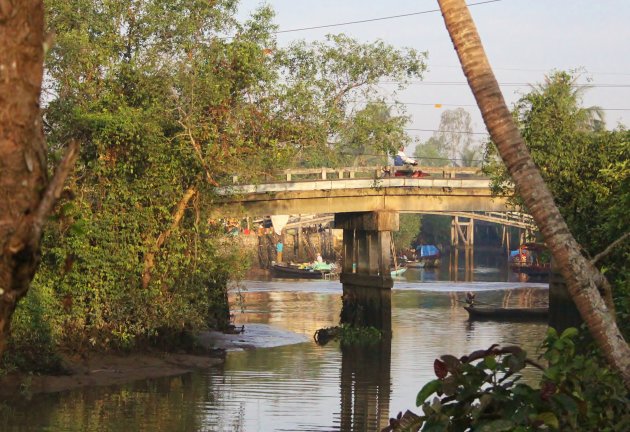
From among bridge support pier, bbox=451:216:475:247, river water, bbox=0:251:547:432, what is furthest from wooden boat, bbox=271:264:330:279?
bridge support pier, bbox=451:216:475:247

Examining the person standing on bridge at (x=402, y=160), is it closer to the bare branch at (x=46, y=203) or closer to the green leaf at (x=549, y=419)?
the green leaf at (x=549, y=419)

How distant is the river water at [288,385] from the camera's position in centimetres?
1967

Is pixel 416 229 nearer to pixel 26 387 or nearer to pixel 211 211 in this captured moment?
pixel 211 211

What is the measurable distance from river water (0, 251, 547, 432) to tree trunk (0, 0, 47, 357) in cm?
1522

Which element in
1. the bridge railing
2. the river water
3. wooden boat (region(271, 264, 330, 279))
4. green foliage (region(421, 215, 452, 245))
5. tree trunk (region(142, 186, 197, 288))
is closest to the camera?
the river water

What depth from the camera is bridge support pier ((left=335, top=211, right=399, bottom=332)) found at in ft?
115

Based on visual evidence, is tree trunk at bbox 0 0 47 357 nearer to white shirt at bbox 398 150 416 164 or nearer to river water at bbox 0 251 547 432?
river water at bbox 0 251 547 432

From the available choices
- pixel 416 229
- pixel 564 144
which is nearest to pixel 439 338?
pixel 564 144

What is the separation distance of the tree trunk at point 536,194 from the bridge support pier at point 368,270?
2665 centimetres

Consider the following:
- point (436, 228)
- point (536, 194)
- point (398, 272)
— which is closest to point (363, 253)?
point (536, 194)

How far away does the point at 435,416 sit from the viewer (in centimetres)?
727

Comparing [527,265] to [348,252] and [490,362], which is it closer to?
[348,252]

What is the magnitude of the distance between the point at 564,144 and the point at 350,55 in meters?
6.88

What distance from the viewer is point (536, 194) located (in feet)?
25.6
